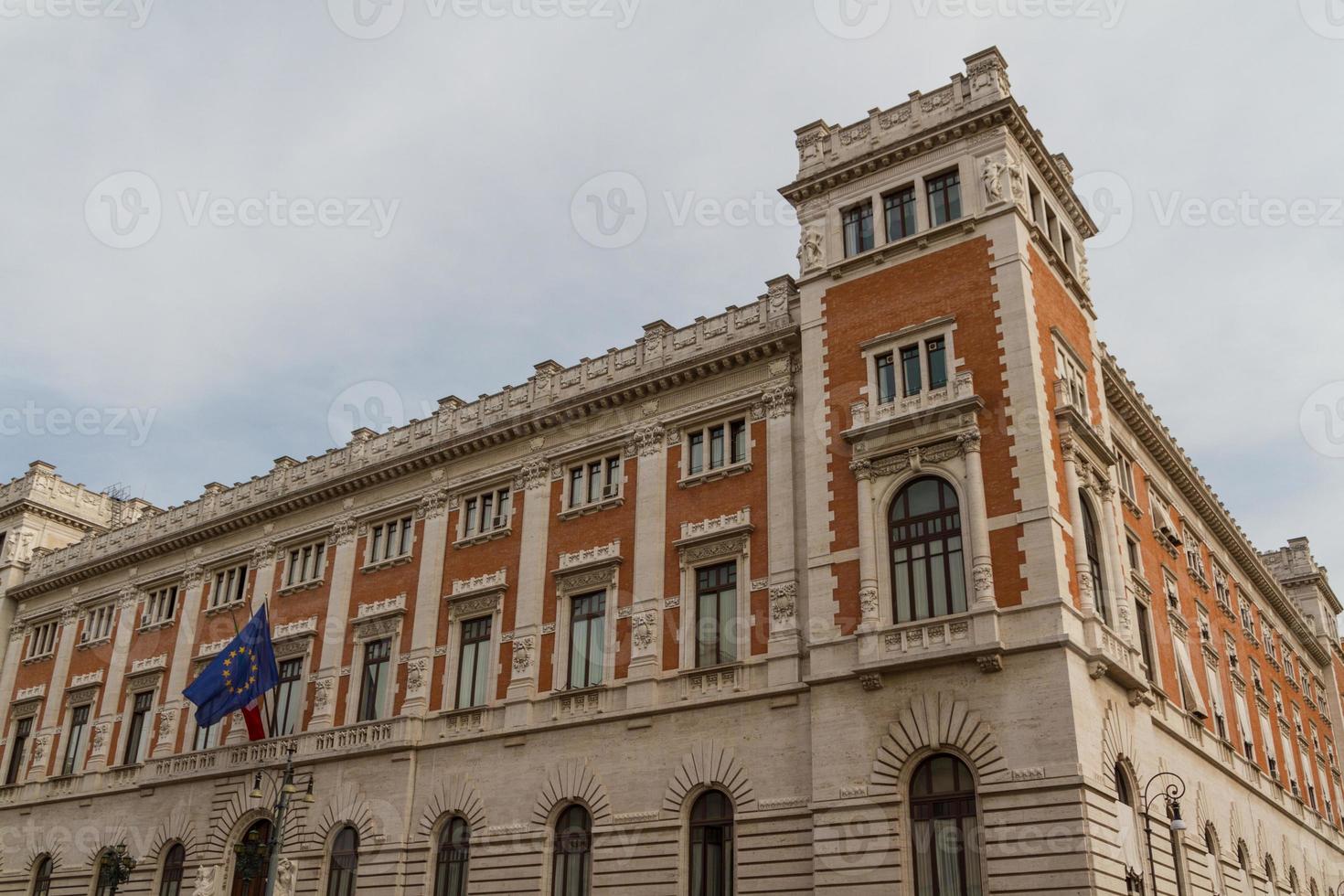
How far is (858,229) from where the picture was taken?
35562 millimetres

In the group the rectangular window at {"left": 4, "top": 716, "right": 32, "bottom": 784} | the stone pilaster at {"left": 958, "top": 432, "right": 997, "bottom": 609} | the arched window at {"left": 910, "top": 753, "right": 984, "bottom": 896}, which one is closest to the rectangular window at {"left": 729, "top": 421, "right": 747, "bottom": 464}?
the stone pilaster at {"left": 958, "top": 432, "right": 997, "bottom": 609}

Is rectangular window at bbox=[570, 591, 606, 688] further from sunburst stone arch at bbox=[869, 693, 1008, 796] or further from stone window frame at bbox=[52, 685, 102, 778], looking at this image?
stone window frame at bbox=[52, 685, 102, 778]

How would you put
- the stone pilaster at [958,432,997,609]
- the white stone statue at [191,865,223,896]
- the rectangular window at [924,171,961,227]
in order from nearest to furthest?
the stone pilaster at [958,432,997,609], the rectangular window at [924,171,961,227], the white stone statue at [191,865,223,896]

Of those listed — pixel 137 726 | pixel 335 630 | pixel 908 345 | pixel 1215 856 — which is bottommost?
pixel 1215 856

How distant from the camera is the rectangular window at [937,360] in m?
31.8

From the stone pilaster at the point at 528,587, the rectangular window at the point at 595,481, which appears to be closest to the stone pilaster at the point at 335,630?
the stone pilaster at the point at 528,587

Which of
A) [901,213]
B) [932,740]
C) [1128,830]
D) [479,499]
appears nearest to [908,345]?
[901,213]

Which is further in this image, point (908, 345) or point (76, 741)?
point (76, 741)

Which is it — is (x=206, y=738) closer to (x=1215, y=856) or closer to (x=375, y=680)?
(x=375, y=680)

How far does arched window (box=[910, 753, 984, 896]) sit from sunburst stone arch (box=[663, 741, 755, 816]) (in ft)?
16.4

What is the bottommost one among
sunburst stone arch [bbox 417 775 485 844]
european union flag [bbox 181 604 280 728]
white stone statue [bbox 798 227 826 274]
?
sunburst stone arch [bbox 417 775 485 844]

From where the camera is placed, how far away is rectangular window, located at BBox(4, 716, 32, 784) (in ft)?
174

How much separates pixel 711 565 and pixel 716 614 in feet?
5.05

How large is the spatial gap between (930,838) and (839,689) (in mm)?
4223
